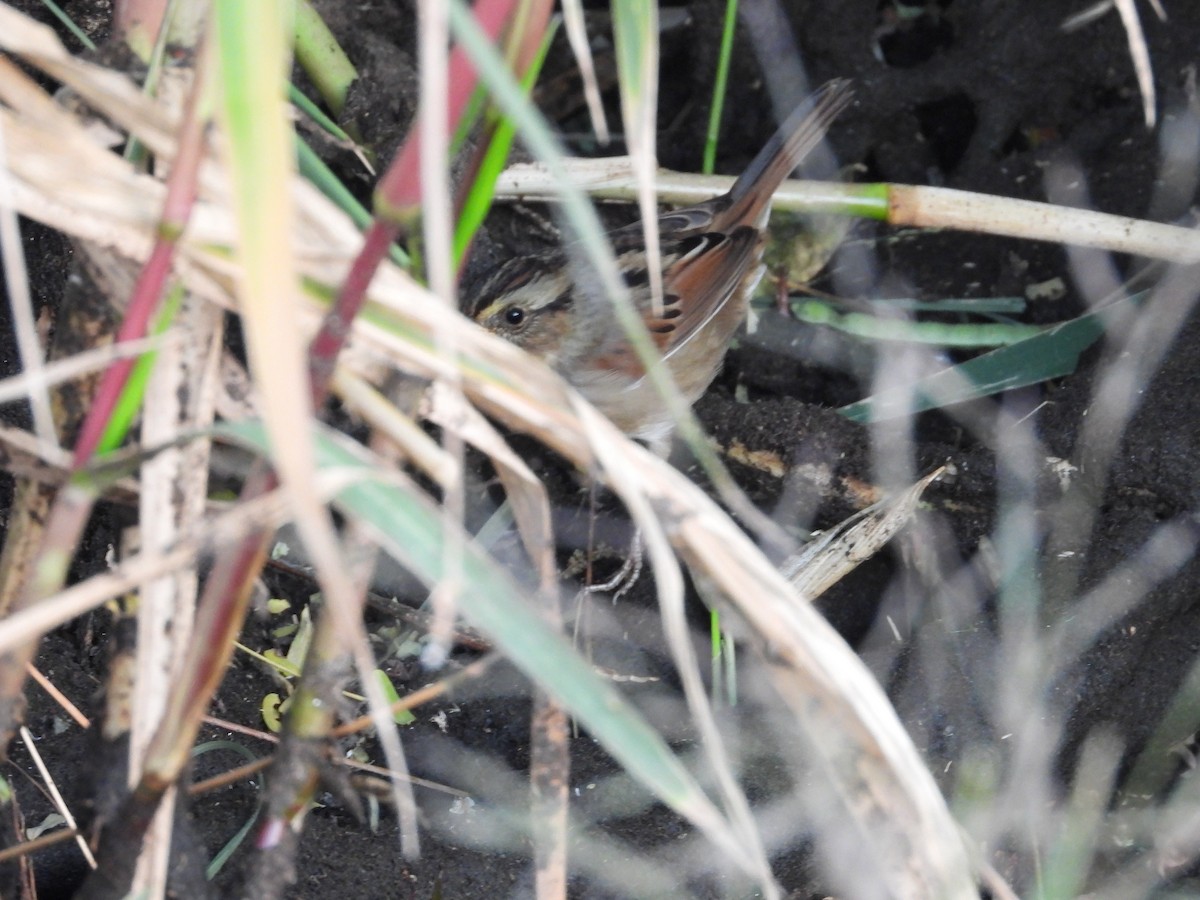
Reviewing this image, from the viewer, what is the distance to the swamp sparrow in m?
3.10

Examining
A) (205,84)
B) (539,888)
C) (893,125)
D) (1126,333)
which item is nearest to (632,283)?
(893,125)

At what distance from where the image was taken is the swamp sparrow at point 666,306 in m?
3.10

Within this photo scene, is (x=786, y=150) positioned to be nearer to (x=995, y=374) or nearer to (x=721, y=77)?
(x=721, y=77)

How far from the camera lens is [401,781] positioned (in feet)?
6.17

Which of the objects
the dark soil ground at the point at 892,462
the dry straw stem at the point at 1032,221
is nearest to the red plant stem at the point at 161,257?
the dark soil ground at the point at 892,462

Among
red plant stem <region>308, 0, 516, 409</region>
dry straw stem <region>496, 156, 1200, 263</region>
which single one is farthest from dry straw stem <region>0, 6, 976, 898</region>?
dry straw stem <region>496, 156, 1200, 263</region>

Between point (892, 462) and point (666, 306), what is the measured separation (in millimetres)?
876

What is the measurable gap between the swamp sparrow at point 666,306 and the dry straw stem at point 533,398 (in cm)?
186

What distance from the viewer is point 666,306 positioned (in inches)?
128

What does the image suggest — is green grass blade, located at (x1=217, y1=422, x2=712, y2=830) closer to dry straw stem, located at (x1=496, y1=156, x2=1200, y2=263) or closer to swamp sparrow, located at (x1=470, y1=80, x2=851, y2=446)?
dry straw stem, located at (x1=496, y1=156, x2=1200, y2=263)

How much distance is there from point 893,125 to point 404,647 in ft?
6.29

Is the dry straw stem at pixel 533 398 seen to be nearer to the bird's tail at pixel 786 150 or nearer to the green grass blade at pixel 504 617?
the green grass blade at pixel 504 617

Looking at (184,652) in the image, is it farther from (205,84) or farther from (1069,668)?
(1069,668)

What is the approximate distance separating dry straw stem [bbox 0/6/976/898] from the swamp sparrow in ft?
6.09
